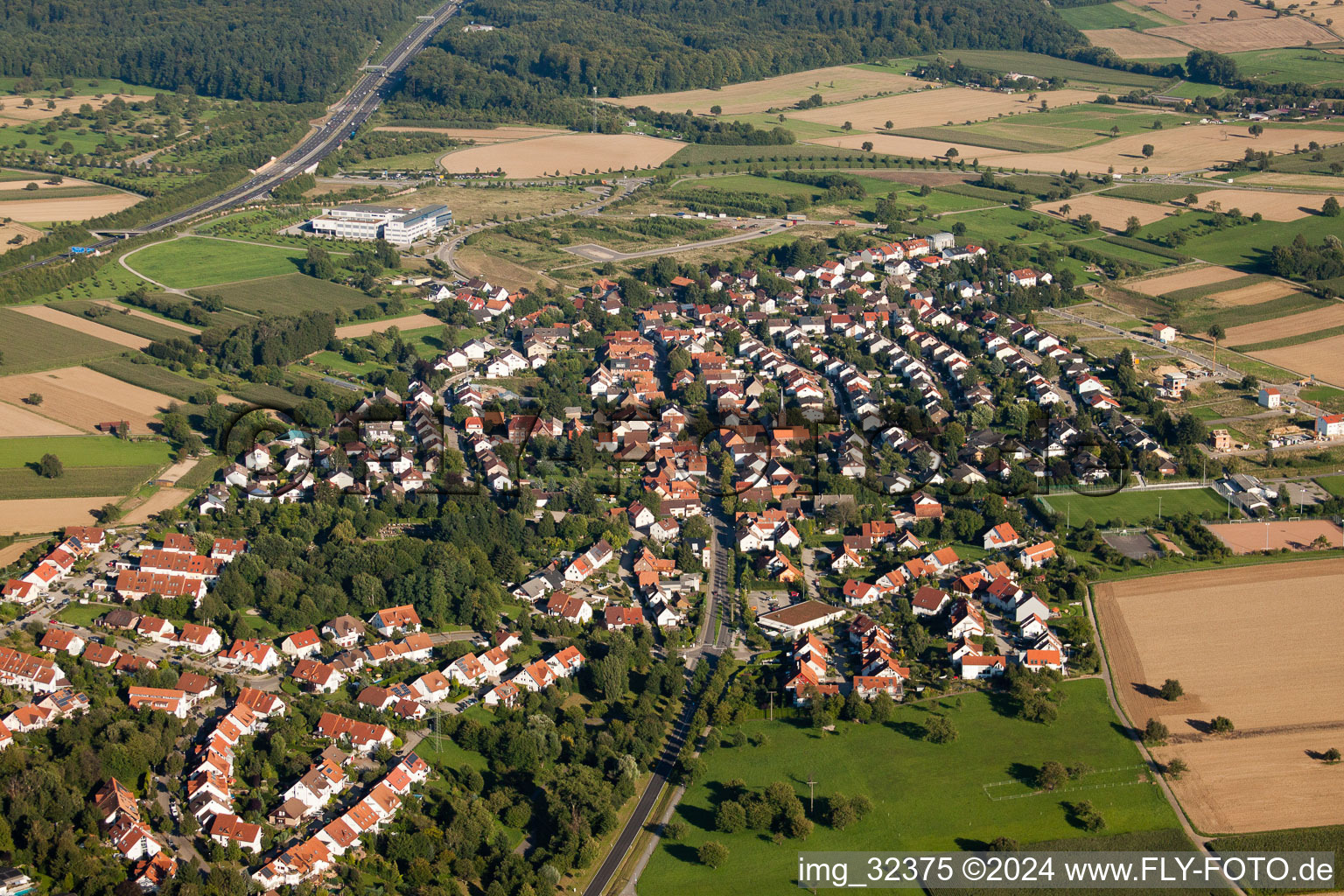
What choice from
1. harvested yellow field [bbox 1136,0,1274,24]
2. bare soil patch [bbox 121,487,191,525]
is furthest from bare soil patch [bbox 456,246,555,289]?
harvested yellow field [bbox 1136,0,1274,24]

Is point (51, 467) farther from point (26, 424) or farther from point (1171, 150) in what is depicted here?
point (1171, 150)

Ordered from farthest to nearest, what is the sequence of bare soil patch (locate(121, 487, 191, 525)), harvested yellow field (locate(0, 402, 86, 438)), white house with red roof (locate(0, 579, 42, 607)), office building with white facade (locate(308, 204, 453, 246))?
office building with white facade (locate(308, 204, 453, 246)) < harvested yellow field (locate(0, 402, 86, 438)) < bare soil patch (locate(121, 487, 191, 525)) < white house with red roof (locate(0, 579, 42, 607))

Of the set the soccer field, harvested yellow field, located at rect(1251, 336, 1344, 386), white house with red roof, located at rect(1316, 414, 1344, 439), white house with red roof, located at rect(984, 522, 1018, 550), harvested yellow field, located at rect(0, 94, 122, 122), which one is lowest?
white house with red roof, located at rect(984, 522, 1018, 550)

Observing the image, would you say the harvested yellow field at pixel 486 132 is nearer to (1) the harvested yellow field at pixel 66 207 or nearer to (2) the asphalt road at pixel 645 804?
(1) the harvested yellow field at pixel 66 207

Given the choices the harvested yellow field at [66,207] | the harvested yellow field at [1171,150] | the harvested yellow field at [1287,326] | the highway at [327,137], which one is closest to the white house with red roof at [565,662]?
the harvested yellow field at [1287,326]

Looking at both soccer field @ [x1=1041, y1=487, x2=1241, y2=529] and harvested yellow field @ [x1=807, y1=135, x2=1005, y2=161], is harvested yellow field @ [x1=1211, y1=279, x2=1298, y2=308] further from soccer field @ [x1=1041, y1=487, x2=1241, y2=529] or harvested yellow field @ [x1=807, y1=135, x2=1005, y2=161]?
harvested yellow field @ [x1=807, y1=135, x2=1005, y2=161]

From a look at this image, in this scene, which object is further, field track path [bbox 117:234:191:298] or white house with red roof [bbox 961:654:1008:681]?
field track path [bbox 117:234:191:298]
